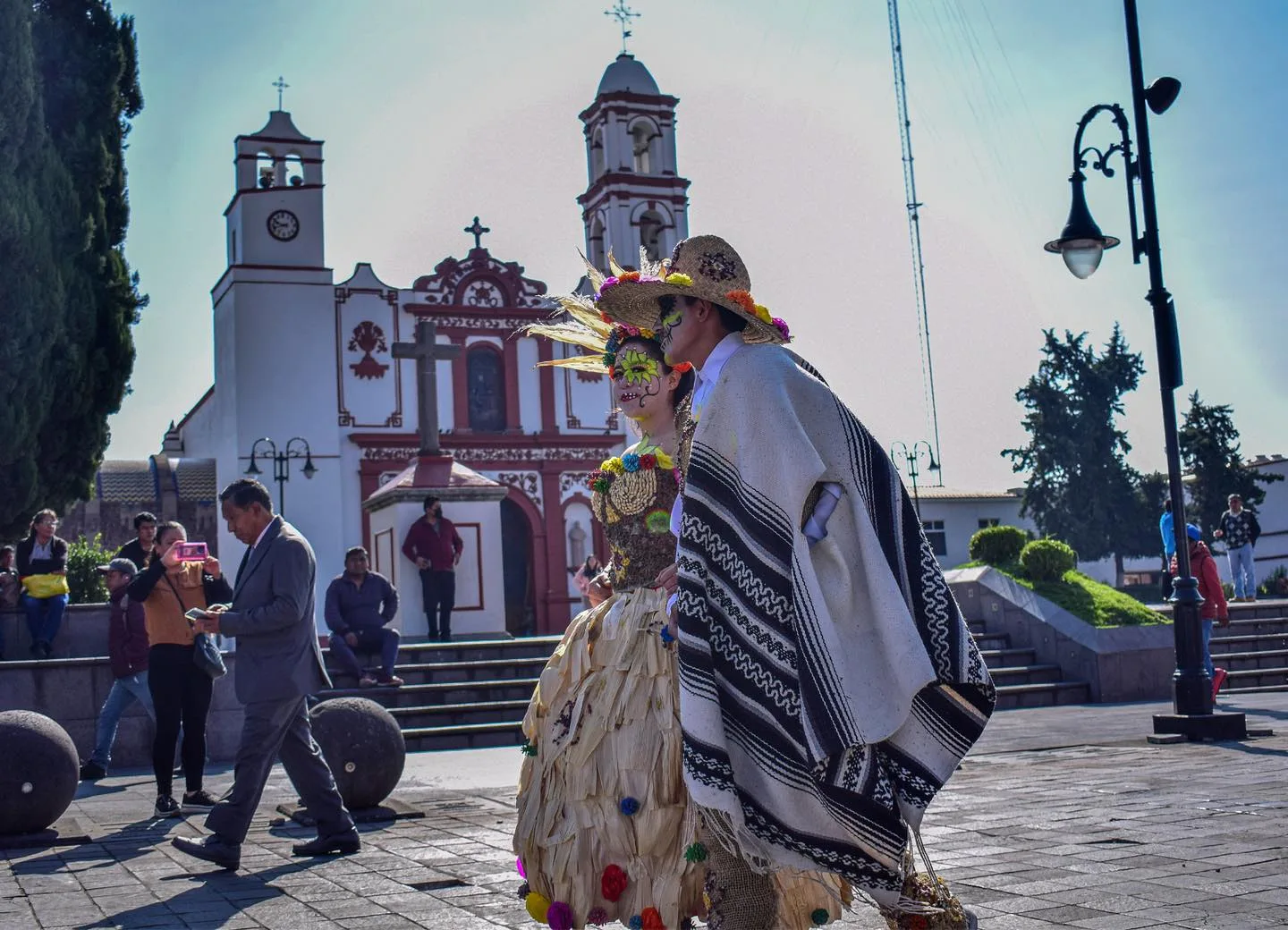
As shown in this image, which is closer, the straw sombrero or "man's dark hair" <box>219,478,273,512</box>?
the straw sombrero

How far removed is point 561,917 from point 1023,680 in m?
13.0

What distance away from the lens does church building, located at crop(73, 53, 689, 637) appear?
1296 inches

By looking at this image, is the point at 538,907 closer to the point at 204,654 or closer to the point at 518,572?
the point at 204,654

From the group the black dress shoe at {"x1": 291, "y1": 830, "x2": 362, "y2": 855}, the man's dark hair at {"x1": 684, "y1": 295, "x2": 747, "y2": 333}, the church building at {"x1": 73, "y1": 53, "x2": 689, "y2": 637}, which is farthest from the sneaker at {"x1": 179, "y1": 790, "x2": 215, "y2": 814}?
the church building at {"x1": 73, "y1": 53, "x2": 689, "y2": 637}

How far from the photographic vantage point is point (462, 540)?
18.3 metres

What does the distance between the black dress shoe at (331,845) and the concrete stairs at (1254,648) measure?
40.5ft

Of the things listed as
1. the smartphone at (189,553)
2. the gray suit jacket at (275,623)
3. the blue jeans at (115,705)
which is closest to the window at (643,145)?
the blue jeans at (115,705)

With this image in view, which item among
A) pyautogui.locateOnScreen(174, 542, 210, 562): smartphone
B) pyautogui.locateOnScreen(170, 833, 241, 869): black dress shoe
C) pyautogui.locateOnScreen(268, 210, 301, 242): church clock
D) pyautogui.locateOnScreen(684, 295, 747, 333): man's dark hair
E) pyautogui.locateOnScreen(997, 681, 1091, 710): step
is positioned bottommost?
pyautogui.locateOnScreen(997, 681, 1091, 710): step

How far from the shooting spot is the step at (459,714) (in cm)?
1340

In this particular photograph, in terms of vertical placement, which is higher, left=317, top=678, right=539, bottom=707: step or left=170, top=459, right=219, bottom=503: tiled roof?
left=170, top=459, right=219, bottom=503: tiled roof

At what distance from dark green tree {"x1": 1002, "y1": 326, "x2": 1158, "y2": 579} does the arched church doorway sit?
23.6m

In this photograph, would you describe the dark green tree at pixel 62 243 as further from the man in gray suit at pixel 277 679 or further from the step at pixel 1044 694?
the step at pixel 1044 694

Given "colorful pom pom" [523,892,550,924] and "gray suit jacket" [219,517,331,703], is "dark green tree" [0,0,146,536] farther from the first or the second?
"colorful pom pom" [523,892,550,924]

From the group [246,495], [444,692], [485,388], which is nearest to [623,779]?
[246,495]
